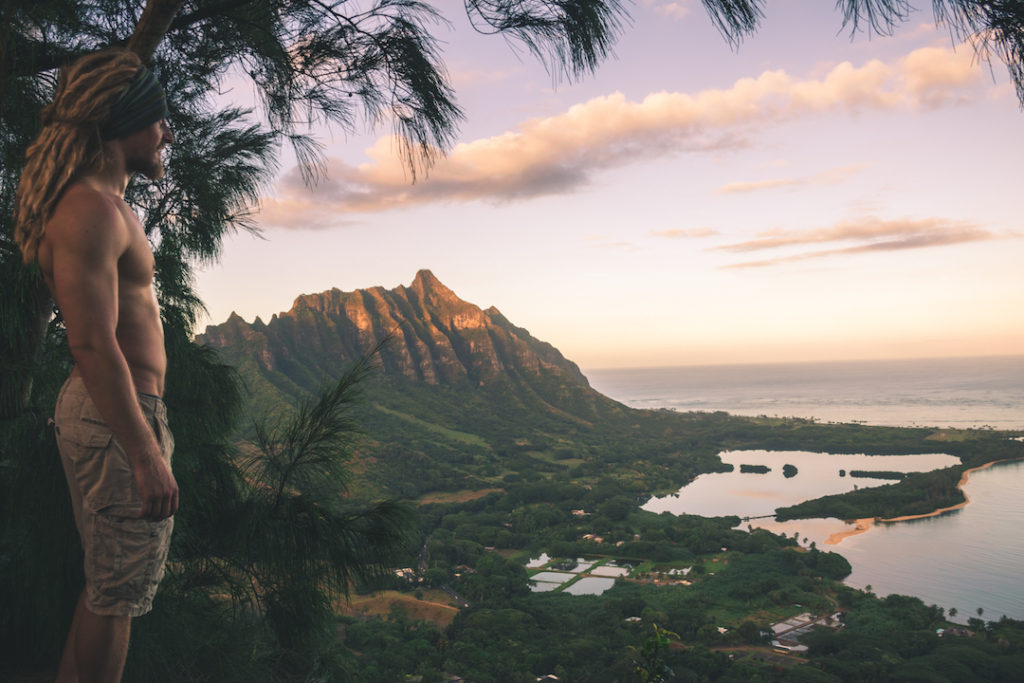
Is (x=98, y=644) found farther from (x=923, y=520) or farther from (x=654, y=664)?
(x=923, y=520)

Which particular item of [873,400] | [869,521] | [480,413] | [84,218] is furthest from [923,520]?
[873,400]

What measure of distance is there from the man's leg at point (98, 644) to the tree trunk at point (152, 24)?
1.98 metres

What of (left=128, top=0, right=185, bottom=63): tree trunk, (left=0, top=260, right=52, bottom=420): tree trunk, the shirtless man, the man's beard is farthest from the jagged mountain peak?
the shirtless man

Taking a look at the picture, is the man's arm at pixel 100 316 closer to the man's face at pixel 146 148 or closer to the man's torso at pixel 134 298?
the man's torso at pixel 134 298

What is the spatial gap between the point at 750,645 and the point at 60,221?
79.7 ft

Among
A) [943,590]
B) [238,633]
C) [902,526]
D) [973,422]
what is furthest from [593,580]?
[973,422]

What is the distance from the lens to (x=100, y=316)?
1086mm

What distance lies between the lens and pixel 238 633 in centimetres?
345

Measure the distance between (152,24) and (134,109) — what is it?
1260mm

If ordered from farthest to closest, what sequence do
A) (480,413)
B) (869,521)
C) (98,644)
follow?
1. (480,413)
2. (869,521)
3. (98,644)

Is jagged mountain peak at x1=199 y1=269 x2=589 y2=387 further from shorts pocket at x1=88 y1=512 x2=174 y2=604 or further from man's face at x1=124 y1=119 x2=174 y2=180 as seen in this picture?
shorts pocket at x1=88 y1=512 x2=174 y2=604

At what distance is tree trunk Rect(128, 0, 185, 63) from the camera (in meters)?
2.18

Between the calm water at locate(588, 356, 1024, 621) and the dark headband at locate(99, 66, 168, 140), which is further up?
the dark headband at locate(99, 66, 168, 140)

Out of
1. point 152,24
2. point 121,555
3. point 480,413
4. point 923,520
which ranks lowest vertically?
point 923,520
